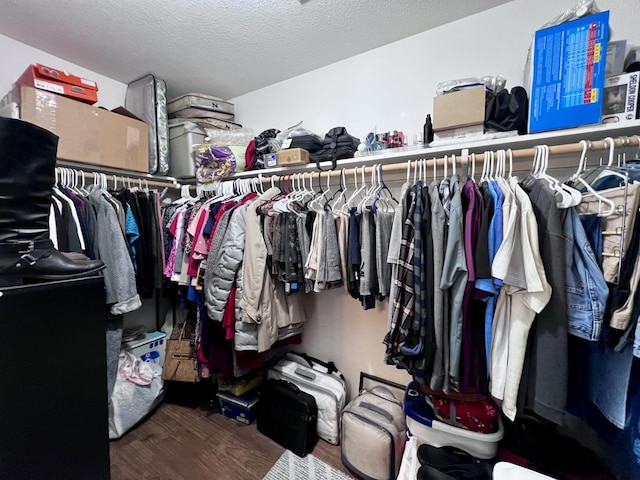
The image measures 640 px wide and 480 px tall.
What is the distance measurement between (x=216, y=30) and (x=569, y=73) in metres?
1.71

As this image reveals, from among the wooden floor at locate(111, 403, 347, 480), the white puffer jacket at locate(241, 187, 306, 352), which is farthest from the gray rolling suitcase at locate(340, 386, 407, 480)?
the white puffer jacket at locate(241, 187, 306, 352)

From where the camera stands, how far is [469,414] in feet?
4.08

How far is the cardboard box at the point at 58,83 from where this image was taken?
4.66 feet

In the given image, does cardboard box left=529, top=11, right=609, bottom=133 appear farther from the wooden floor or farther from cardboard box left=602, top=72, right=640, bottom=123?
the wooden floor

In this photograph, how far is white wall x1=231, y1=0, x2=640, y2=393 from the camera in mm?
1323

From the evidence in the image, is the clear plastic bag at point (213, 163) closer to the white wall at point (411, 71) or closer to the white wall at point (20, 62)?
the white wall at point (411, 71)

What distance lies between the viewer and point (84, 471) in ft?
2.61

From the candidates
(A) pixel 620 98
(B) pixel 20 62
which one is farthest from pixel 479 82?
(B) pixel 20 62

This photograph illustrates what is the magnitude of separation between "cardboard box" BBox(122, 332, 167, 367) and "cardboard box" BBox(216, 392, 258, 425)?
0.64 m

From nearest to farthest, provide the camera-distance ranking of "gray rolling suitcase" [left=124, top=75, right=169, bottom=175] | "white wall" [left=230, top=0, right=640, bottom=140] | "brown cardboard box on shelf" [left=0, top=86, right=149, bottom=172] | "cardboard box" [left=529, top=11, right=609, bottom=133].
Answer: "cardboard box" [left=529, top=11, right=609, bottom=133] < "white wall" [left=230, top=0, right=640, bottom=140] < "brown cardboard box on shelf" [left=0, top=86, right=149, bottom=172] < "gray rolling suitcase" [left=124, top=75, right=169, bottom=175]

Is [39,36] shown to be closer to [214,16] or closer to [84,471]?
[214,16]

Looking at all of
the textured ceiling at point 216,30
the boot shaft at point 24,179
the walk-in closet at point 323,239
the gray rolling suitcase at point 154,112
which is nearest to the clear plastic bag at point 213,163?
the walk-in closet at point 323,239

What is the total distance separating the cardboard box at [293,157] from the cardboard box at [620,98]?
1275mm

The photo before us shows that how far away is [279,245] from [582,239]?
3.96ft
